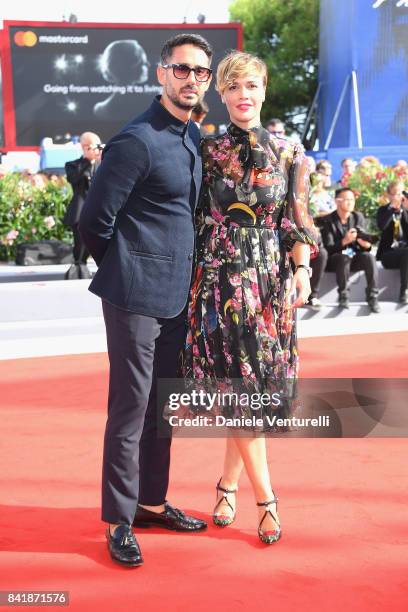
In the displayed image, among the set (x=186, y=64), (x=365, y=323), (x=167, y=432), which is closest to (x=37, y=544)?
(x=167, y=432)

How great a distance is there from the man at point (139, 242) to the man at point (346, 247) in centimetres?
674

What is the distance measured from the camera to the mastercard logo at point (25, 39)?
73.7ft

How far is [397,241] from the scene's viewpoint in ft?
35.1

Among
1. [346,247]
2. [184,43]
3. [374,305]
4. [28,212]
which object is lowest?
[374,305]

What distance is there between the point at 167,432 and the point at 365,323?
20.1ft

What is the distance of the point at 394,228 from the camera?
10.6m

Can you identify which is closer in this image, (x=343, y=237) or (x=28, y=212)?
(x=343, y=237)

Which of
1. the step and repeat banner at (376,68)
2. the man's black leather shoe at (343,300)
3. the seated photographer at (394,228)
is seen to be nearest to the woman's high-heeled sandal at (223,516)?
the man's black leather shoe at (343,300)

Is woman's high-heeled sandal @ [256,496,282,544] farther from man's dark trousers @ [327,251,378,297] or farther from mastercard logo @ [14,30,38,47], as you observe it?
mastercard logo @ [14,30,38,47]

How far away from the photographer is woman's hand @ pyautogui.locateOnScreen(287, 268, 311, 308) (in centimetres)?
351

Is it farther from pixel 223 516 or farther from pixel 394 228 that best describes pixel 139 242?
pixel 394 228

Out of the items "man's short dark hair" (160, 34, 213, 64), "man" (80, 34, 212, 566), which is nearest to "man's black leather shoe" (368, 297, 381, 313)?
"man" (80, 34, 212, 566)

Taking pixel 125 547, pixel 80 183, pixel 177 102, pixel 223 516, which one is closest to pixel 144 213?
pixel 177 102

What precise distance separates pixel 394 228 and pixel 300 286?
24.3ft
